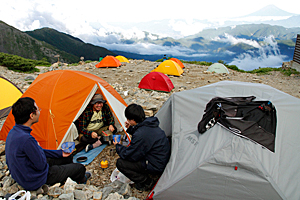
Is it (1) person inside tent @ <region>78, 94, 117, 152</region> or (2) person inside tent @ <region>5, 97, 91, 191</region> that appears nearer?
(2) person inside tent @ <region>5, 97, 91, 191</region>

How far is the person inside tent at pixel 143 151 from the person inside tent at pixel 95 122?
176cm

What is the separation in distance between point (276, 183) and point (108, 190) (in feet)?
8.52

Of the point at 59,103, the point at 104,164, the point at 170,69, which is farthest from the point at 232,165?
the point at 170,69

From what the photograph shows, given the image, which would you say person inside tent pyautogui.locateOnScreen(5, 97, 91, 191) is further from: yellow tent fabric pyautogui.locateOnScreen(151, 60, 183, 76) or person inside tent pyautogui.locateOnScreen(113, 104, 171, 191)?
yellow tent fabric pyautogui.locateOnScreen(151, 60, 183, 76)

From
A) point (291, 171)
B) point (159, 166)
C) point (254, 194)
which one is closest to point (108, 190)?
point (159, 166)

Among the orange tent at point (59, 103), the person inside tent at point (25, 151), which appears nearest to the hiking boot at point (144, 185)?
the person inside tent at point (25, 151)

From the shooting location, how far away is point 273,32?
95188 millimetres

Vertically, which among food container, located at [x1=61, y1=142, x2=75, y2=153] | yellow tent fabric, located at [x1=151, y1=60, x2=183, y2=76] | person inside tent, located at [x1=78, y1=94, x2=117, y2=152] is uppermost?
food container, located at [x1=61, y1=142, x2=75, y2=153]

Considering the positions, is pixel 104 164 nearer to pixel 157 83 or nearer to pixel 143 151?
pixel 143 151

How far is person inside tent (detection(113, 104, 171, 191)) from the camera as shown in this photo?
2926mm

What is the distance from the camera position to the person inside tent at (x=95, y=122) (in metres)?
4.75

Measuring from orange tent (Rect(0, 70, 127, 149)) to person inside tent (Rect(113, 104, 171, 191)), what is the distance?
1877 mm

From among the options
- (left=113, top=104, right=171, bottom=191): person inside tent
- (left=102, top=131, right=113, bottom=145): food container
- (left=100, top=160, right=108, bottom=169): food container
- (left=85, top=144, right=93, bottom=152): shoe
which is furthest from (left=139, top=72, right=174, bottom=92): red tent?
(left=113, top=104, right=171, bottom=191): person inside tent

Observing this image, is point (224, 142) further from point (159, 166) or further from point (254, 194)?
point (159, 166)
